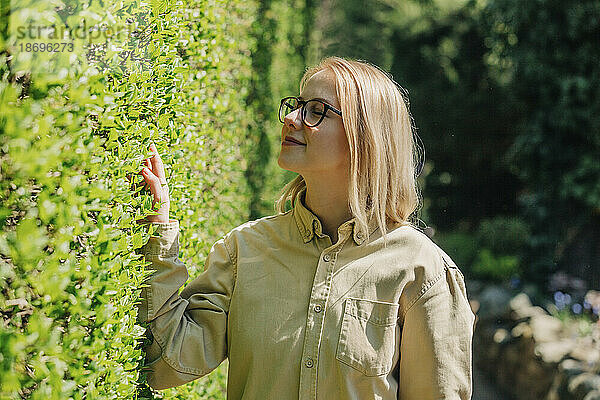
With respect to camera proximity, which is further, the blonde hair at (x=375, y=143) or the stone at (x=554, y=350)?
the stone at (x=554, y=350)

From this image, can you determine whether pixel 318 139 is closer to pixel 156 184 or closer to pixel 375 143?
pixel 375 143

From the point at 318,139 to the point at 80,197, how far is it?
768 millimetres

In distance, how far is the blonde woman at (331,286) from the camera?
1812 millimetres

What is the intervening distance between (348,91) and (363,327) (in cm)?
63

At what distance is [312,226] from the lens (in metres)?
1.99

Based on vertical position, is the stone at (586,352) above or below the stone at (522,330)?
above

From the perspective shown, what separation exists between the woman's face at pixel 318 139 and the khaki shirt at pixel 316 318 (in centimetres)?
17

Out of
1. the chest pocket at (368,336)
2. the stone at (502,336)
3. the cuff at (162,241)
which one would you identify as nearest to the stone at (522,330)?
the stone at (502,336)

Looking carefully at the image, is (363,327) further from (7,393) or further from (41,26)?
(41,26)

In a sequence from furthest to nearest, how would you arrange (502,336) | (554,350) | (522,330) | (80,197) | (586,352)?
(502,336) < (522,330) < (554,350) < (586,352) < (80,197)

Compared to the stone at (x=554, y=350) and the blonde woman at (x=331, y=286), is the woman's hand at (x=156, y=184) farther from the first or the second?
the stone at (x=554, y=350)

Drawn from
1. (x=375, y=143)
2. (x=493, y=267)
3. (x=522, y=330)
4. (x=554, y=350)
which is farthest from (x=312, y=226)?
(x=493, y=267)

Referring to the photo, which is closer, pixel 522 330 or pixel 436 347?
pixel 436 347

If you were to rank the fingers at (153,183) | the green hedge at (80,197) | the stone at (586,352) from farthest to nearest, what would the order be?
1. the stone at (586,352)
2. the fingers at (153,183)
3. the green hedge at (80,197)
